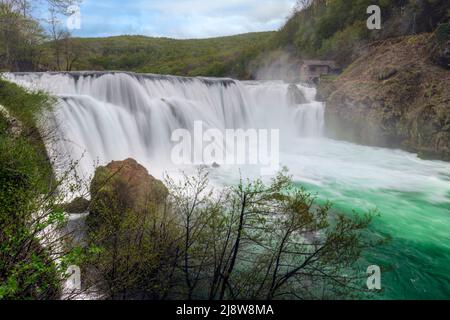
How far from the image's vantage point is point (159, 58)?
72.8 metres

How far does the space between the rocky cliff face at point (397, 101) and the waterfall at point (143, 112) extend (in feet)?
10.1

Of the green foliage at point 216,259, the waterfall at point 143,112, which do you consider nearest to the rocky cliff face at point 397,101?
the waterfall at point 143,112

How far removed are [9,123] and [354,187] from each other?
15.6 m

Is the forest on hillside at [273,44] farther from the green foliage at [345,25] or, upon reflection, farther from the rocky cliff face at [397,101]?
the rocky cliff face at [397,101]

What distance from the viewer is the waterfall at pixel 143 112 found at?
53.1 ft

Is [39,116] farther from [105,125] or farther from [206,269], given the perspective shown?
[206,269]

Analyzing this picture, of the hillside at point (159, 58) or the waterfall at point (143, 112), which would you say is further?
the hillside at point (159, 58)

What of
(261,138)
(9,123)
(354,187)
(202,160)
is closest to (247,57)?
(261,138)

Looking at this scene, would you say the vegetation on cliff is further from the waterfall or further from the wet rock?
the wet rock

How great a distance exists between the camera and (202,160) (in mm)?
20656

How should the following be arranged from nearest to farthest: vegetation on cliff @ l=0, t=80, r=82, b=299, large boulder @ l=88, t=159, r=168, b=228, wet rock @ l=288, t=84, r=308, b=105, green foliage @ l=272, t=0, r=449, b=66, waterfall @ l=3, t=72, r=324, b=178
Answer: vegetation on cliff @ l=0, t=80, r=82, b=299, large boulder @ l=88, t=159, r=168, b=228, waterfall @ l=3, t=72, r=324, b=178, wet rock @ l=288, t=84, r=308, b=105, green foliage @ l=272, t=0, r=449, b=66

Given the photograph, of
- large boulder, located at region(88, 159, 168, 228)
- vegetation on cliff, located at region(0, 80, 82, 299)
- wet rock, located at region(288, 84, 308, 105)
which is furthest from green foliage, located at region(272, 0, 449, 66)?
vegetation on cliff, located at region(0, 80, 82, 299)

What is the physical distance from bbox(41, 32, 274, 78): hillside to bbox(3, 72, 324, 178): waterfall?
26016 millimetres

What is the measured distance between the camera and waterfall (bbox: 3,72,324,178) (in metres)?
16.2
